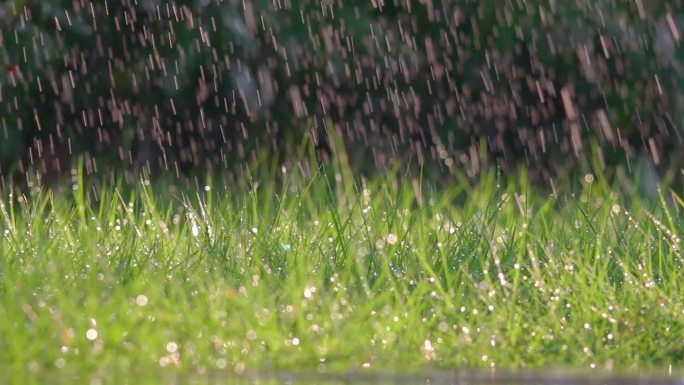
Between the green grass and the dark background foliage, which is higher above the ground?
the dark background foliage

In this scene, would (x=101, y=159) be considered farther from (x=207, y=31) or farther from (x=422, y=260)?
(x=422, y=260)

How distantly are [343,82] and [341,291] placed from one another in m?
3.19

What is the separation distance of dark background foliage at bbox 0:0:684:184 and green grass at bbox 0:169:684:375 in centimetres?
139

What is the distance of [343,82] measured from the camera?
275 inches

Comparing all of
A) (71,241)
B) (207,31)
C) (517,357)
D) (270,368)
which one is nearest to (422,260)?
(517,357)

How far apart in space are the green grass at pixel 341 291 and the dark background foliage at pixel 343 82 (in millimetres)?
1393

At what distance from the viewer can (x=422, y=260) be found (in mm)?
4090

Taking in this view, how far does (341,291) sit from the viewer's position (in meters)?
3.90

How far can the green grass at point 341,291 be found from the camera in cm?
343

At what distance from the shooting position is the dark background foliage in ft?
21.0

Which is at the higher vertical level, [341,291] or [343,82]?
[343,82]

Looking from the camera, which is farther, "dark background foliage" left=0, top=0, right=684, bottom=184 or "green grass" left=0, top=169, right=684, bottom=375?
"dark background foliage" left=0, top=0, right=684, bottom=184

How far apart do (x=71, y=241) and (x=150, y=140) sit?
97.9 inches

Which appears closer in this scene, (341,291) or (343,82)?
(341,291)
